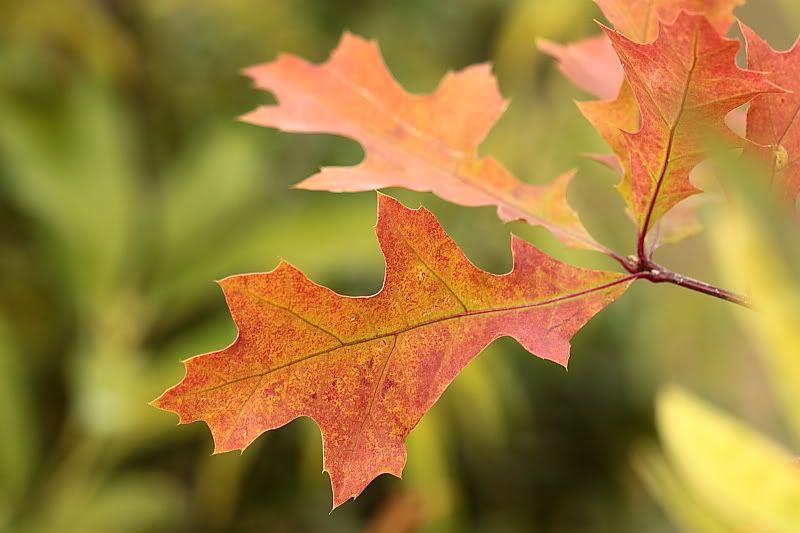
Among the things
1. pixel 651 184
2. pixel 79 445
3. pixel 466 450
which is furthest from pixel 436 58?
pixel 651 184

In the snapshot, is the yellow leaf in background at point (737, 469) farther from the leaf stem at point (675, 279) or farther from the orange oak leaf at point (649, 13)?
the orange oak leaf at point (649, 13)

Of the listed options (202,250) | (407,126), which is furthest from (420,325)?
(202,250)

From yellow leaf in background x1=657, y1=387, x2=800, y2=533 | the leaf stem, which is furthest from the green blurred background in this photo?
the leaf stem

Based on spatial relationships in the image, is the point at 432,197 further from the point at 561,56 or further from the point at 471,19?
the point at 561,56

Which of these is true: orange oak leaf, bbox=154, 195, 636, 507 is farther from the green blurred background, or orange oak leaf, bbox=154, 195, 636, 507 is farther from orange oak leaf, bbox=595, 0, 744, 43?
the green blurred background

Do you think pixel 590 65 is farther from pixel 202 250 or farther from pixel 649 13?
pixel 202 250

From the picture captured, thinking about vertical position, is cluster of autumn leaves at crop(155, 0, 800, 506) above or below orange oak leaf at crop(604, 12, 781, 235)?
below

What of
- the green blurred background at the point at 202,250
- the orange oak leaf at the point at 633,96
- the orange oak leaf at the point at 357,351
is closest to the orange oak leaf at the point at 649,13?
the orange oak leaf at the point at 633,96
